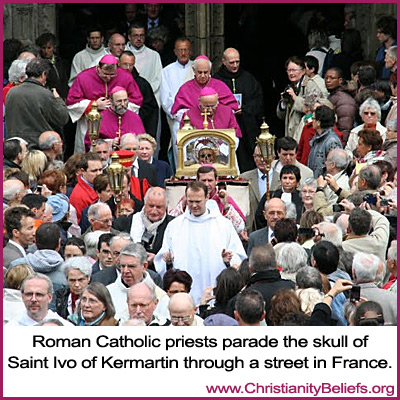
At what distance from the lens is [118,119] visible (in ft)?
69.3

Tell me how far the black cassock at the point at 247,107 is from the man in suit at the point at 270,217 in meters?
4.29

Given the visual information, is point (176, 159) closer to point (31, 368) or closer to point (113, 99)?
point (113, 99)

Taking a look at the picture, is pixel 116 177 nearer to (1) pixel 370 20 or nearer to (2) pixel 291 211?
(2) pixel 291 211

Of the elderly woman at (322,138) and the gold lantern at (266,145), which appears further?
the elderly woman at (322,138)

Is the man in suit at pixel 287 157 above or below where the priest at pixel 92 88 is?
below

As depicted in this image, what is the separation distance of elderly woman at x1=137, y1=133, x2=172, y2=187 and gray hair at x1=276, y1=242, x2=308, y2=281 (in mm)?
4258

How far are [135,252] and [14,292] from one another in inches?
42.1

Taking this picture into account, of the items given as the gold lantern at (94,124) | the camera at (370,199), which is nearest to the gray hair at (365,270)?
the camera at (370,199)

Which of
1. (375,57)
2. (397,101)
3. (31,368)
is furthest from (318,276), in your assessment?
(375,57)

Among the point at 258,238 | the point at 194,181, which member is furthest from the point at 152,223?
the point at 258,238

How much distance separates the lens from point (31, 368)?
46.7ft

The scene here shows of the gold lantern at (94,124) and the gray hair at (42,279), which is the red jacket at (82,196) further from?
the gray hair at (42,279)

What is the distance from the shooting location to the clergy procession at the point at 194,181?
15.0 m

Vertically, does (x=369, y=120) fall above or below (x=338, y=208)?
above
